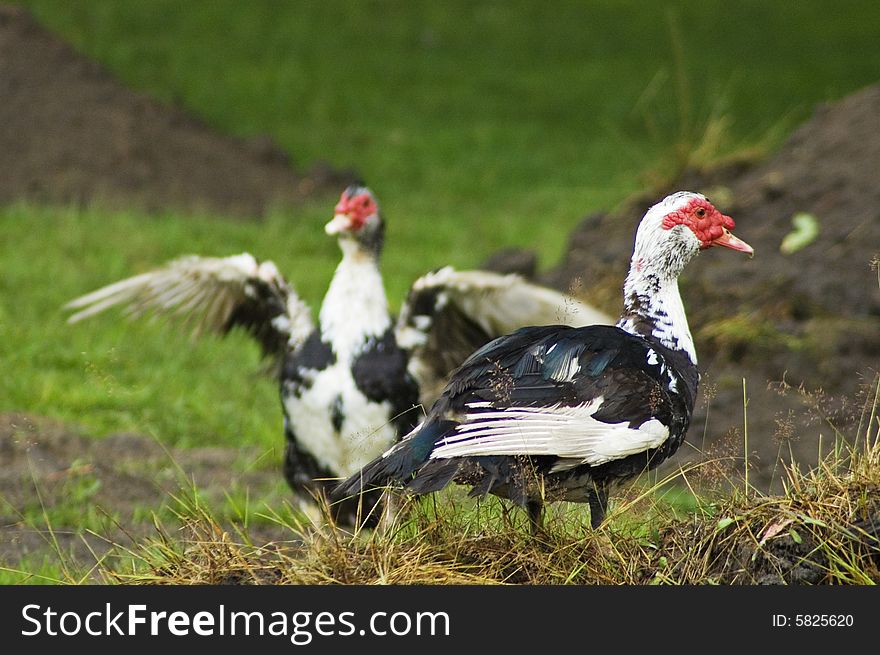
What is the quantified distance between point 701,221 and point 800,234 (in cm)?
354

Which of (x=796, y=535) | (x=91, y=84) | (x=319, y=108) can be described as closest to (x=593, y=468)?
(x=796, y=535)

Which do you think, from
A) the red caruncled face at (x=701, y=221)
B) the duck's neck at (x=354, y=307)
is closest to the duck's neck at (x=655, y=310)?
the red caruncled face at (x=701, y=221)


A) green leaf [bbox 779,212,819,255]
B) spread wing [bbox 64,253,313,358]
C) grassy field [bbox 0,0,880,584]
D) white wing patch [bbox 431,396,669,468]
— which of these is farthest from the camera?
grassy field [bbox 0,0,880,584]

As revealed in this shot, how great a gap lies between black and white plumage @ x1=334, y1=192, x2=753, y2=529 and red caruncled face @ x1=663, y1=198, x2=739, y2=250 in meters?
0.01

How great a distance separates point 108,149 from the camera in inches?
480

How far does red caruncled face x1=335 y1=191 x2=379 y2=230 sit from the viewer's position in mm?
5784

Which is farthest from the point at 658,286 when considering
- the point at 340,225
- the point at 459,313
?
the point at 340,225

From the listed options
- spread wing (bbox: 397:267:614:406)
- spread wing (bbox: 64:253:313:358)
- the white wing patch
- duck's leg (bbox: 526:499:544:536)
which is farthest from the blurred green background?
the white wing patch

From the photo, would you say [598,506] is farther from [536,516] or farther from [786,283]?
[786,283]

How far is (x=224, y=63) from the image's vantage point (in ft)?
49.5

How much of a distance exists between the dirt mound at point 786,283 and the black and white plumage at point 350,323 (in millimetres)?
1156

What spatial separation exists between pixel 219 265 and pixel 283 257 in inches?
190

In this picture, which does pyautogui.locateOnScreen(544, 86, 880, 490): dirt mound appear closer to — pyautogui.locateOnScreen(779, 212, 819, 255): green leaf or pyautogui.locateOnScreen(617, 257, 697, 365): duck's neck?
pyautogui.locateOnScreen(779, 212, 819, 255): green leaf

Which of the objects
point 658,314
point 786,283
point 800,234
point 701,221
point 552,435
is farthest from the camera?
point 800,234
